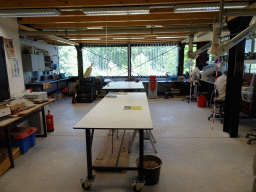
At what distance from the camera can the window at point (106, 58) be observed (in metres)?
9.62

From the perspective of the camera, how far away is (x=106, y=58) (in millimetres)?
9609

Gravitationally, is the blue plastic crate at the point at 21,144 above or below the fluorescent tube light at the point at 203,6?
below

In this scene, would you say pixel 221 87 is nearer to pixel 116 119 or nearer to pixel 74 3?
pixel 116 119

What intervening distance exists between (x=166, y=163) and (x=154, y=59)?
7.49 metres

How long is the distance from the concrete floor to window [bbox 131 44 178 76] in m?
5.58

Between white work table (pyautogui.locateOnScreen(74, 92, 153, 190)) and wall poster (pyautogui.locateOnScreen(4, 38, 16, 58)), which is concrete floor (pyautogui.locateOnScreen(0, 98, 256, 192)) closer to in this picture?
white work table (pyautogui.locateOnScreen(74, 92, 153, 190))

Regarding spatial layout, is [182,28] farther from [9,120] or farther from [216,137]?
[9,120]

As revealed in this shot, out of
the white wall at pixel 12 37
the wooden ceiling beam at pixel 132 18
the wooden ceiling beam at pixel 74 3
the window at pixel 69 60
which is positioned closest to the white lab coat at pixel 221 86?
the wooden ceiling beam at pixel 132 18

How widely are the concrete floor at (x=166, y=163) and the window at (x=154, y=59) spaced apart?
18.3 ft

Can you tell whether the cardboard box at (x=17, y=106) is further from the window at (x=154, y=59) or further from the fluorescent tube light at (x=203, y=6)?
the window at (x=154, y=59)

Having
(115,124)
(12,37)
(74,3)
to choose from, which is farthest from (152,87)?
(115,124)

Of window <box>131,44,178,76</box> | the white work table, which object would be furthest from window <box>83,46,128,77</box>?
the white work table

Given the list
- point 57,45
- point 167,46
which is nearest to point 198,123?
point 167,46

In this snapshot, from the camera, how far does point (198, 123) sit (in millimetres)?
4797
